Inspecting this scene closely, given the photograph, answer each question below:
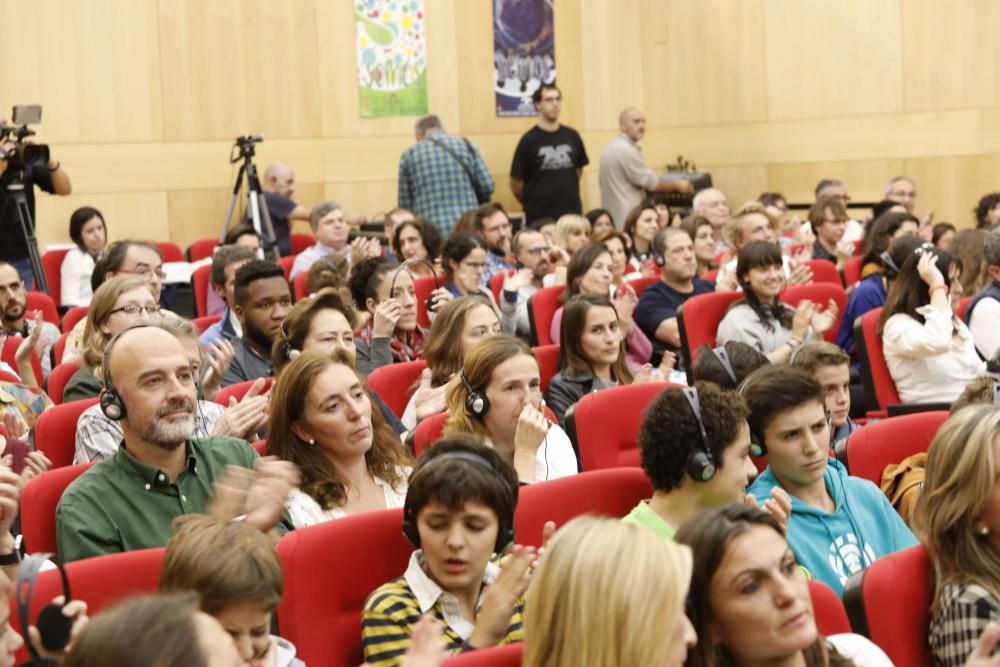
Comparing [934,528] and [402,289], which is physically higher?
[402,289]

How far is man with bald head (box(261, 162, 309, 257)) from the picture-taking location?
9812 millimetres

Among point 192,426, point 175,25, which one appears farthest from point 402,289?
point 175,25

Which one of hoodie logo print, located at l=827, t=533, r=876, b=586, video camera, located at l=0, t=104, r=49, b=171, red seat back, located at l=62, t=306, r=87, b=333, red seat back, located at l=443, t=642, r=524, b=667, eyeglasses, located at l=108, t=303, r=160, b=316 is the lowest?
hoodie logo print, located at l=827, t=533, r=876, b=586

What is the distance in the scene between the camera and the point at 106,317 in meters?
4.36

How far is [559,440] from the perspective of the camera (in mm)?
3852

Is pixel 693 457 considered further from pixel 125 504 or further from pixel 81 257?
pixel 81 257

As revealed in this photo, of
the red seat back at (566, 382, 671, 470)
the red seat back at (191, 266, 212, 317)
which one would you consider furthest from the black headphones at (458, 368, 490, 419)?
the red seat back at (191, 266, 212, 317)

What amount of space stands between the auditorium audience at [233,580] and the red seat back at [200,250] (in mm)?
7249

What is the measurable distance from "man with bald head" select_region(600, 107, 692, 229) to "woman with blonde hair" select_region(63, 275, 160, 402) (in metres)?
6.64

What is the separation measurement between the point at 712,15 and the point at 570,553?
34.1 feet

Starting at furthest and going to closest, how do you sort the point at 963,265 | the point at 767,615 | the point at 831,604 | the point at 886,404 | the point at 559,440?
the point at 963,265 → the point at 886,404 → the point at 559,440 → the point at 831,604 → the point at 767,615

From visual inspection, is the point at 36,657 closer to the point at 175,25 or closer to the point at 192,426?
the point at 192,426

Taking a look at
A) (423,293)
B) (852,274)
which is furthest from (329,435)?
(852,274)

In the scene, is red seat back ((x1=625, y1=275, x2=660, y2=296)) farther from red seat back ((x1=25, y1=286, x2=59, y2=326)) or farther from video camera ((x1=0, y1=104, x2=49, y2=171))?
video camera ((x1=0, y1=104, x2=49, y2=171))
